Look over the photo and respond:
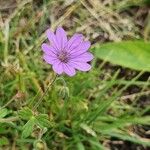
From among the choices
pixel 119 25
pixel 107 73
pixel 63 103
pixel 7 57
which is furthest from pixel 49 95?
pixel 119 25

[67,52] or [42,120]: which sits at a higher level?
[67,52]

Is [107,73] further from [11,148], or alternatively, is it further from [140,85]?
[11,148]

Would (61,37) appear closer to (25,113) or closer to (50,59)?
(50,59)

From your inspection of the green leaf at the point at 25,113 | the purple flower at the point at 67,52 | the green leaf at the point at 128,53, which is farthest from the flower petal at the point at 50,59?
the green leaf at the point at 128,53

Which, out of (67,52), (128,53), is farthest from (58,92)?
(128,53)

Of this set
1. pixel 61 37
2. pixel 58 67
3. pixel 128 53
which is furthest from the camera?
pixel 128 53

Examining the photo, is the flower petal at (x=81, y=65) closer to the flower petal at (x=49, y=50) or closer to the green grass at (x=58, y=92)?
the flower petal at (x=49, y=50)
